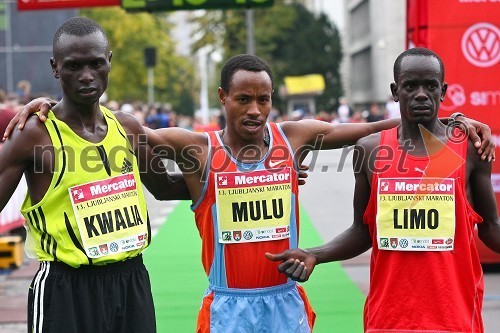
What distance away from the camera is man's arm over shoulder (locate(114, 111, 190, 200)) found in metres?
4.73

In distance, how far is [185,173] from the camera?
16.1ft

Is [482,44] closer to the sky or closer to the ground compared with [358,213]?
closer to the sky

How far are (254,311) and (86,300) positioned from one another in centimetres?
80

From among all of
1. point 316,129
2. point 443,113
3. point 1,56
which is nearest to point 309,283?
point 443,113

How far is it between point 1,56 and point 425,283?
2805 cm

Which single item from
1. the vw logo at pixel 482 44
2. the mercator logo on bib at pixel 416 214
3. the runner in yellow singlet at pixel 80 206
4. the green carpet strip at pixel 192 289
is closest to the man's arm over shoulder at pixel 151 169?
the runner in yellow singlet at pixel 80 206

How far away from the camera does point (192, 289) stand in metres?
9.75

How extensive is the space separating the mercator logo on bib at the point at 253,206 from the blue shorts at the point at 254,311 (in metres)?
0.25

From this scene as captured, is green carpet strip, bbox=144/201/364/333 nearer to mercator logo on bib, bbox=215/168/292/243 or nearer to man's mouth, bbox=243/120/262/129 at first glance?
mercator logo on bib, bbox=215/168/292/243

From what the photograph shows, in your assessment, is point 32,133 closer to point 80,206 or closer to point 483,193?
point 80,206

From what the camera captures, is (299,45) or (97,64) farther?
(299,45)

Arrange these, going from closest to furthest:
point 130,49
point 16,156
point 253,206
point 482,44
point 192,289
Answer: point 16,156 → point 253,206 → point 482,44 → point 192,289 → point 130,49

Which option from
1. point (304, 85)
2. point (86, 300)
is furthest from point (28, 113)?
point (304, 85)

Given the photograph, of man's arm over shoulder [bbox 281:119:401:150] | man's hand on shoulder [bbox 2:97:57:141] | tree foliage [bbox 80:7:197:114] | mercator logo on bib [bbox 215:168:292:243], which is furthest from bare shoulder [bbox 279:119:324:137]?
tree foliage [bbox 80:7:197:114]
